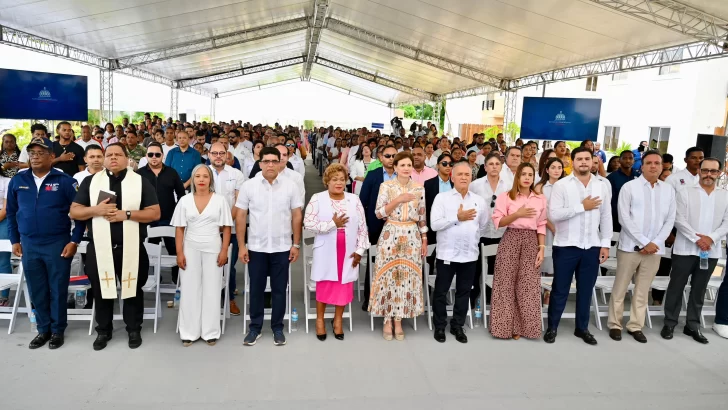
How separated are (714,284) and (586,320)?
1501 millimetres

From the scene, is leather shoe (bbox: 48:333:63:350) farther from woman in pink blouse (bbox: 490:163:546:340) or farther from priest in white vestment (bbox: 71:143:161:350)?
woman in pink blouse (bbox: 490:163:546:340)

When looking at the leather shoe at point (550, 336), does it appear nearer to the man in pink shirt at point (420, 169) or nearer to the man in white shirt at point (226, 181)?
the man in pink shirt at point (420, 169)

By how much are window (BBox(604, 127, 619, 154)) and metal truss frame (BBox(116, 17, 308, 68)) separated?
12.1 m

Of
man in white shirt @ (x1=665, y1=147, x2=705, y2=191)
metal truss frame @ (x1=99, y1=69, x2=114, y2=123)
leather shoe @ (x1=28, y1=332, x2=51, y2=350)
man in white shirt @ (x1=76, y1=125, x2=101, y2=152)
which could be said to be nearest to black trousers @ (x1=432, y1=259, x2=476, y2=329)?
man in white shirt @ (x1=665, y1=147, x2=705, y2=191)

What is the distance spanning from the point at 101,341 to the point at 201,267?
0.89 metres

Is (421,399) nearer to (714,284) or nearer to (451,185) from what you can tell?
(451,185)

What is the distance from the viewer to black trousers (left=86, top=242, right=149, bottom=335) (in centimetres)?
371

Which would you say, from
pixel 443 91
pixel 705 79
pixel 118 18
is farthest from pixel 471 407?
pixel 443 91

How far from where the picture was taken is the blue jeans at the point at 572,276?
4.21 metres

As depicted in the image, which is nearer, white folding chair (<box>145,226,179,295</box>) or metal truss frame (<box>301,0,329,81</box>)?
white folding chair (<box>145,226,179,295</box>)

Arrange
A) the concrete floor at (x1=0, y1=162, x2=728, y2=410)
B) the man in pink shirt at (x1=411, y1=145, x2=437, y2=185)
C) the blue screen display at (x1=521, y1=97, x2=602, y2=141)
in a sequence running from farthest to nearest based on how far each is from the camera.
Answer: the blue screen display at (x1=521, y1=97, x2=602, y2=141) → the man in pink shirt at (x1=411, y1=145, x2=437, y2=185) → the concrete floor at (x1=0, y1=162, x2=728, y2=410)

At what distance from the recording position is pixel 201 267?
12.8ft

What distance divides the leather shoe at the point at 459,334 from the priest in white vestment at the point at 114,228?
2.47 m

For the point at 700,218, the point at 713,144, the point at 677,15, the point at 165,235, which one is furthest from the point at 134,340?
the point at 677,15
